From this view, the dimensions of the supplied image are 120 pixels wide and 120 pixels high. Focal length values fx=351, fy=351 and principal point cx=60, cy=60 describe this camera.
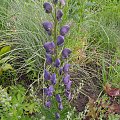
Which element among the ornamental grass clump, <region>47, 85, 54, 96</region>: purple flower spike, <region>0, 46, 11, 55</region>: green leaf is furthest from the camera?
<region>0, 46, 11, 55</region>: green leaf

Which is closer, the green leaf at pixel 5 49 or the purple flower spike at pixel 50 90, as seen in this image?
the purple flower spike at pixel 50 90

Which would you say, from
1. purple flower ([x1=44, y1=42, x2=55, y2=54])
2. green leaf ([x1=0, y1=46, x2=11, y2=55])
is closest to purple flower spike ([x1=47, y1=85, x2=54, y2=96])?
purple flower ([x1=44, y1=42, x2=55, y2=54])

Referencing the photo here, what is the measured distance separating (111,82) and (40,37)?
0.78 m

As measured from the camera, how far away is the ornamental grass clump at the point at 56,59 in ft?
6.69

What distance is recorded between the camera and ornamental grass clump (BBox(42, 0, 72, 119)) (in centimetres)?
204

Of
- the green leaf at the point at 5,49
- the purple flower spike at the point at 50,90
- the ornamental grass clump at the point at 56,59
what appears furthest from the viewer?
the green leaf at the point at 5,49

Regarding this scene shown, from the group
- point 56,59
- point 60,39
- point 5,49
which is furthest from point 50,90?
point 5,49

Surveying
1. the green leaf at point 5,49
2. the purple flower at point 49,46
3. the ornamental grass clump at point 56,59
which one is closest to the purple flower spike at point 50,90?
the ornamental grass clump at point 56,59

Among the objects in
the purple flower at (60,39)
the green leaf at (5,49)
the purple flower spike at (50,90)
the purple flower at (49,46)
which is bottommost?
the green leaf at (5,49)

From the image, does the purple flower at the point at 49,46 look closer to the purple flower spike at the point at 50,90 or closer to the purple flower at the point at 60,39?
the purple flower at the point at 60,39

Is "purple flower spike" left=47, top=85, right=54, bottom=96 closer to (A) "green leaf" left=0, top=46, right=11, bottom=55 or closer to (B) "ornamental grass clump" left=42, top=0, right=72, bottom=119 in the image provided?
(B) "ornamental grass clump" left=42, top=0, right=72, bottom=119

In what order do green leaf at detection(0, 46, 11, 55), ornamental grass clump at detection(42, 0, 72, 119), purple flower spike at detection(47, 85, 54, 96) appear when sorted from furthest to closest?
green leaf at detection(0, 46, 11, 55) < purple flower spike at detection(47, 85, 54, 96) < ornamental grass clump at detection(42, 0, 72, 119)

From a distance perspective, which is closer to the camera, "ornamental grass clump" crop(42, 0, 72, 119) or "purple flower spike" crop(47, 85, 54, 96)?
"ornamental grass clump" crop(42, 0, 72, 119)

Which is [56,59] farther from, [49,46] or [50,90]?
[50,90]
